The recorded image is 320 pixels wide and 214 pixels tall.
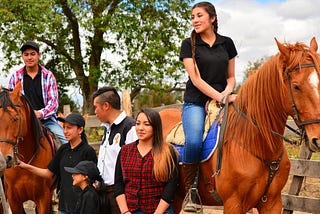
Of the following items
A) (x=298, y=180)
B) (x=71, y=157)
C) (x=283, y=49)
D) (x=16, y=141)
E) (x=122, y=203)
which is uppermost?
(x=283, y=49)

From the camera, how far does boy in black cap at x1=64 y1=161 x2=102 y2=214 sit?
450 cm

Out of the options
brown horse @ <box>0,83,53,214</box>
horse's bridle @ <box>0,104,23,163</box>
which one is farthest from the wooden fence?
horse's bridle @ <box>0,104,23,163</box>

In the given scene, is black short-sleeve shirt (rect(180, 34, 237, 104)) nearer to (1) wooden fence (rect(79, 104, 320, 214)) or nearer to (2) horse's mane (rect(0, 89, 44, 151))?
(2) horse's mane (rect(0, 89, 44, 151))

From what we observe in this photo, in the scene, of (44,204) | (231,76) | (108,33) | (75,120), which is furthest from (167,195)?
(108,33)

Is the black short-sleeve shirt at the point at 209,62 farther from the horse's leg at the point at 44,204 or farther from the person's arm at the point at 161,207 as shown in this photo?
the horse's leg at the point at 44,204

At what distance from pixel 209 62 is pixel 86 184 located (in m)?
1.62

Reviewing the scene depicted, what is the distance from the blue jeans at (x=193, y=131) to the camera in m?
4.75

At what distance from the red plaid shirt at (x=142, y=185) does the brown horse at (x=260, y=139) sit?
657 millimetres

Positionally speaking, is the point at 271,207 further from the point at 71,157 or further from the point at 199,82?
the point at 71,157

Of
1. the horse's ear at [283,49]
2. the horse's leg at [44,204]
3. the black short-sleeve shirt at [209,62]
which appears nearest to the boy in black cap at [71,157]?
the horse's leg at [44,204]

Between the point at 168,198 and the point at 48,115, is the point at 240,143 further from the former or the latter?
the point at 48,115

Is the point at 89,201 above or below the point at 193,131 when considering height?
below

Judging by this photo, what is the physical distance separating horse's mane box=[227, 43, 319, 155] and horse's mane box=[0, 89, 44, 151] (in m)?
2.08

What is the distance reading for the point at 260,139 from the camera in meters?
4.50
